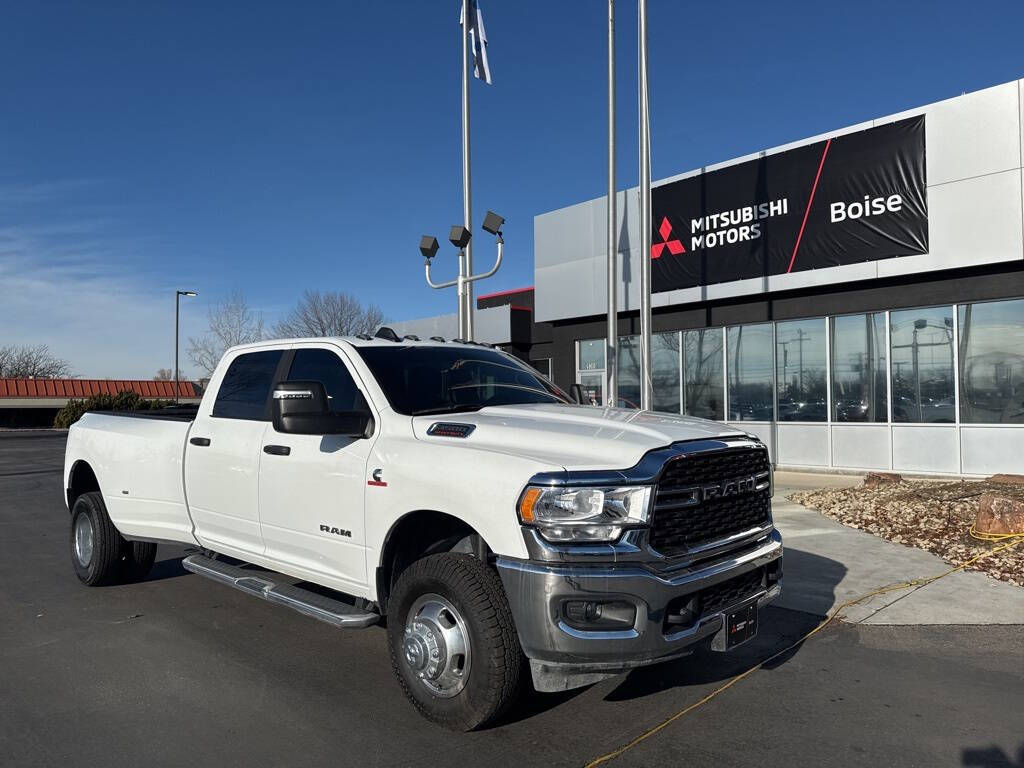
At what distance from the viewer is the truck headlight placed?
3.47 metres

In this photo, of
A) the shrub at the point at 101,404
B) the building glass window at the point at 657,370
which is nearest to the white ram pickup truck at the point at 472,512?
the building glass window at the point at 657,370

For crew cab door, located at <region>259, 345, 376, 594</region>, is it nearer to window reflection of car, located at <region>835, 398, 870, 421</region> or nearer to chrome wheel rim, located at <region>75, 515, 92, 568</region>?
chrome wheel rim, located at <region>75, 515, 92, 568</region>

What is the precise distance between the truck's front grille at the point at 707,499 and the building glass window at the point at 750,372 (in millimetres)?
13162

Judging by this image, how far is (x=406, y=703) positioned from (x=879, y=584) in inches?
178

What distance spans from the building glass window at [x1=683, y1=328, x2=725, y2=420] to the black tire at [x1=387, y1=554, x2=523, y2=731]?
1464 centimetres

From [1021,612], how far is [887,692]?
2262 mm

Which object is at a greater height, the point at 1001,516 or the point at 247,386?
the point at 247,386

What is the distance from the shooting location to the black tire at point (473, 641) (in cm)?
357

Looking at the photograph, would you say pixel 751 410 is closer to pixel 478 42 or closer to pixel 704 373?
pixel 704 373

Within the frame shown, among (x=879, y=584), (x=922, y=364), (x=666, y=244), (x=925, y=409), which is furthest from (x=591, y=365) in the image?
(x=879, y=584)

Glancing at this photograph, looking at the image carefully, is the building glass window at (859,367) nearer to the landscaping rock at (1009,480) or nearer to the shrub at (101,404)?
the landscaping rock at (1009,480)

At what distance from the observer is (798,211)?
15750 millimetres

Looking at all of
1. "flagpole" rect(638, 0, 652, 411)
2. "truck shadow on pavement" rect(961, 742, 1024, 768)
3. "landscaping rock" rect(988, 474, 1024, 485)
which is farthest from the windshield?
"flagpole" rect(638, 0, 652, 411)

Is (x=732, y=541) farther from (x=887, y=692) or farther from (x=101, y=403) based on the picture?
(x=101, y=403)
